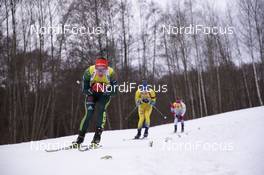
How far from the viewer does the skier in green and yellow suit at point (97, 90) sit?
20.4ft

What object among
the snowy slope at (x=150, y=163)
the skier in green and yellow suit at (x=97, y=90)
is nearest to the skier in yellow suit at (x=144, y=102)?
the skier in green and yellow suit at (x=97, y=90)

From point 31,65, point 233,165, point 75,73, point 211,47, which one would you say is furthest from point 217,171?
point 211,47

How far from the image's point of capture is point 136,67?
94.3ft

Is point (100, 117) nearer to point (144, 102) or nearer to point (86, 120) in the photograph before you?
point (86, 120)

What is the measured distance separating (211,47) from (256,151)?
26.9 metres

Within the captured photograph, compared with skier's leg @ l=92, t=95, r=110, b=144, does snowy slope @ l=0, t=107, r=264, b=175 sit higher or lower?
lower

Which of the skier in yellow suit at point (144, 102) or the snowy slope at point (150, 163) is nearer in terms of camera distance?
the snowy slope at point (150, 163)

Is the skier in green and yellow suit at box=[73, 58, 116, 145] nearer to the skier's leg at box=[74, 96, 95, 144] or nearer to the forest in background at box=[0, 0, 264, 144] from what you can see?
the skier's leg at box=[74, 96, 95, 144]

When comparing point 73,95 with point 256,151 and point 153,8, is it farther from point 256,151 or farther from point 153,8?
point 256,151

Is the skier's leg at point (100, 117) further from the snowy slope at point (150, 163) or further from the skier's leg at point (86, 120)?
the snowy slope at point (150, 163)

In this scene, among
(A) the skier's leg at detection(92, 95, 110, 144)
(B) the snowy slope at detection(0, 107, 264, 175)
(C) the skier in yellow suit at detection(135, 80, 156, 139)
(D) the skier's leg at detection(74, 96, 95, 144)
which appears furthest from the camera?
(C) the skier in yellow suit at detection(135, 80, 156, 139)

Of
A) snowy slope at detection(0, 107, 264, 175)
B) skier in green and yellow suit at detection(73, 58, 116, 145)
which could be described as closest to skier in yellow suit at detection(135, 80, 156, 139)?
A: skier in green and yellow suit at detection(73, 58, 116, 145)

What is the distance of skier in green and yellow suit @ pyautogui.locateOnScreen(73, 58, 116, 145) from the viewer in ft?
20.4

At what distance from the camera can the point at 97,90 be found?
631 centimetres
